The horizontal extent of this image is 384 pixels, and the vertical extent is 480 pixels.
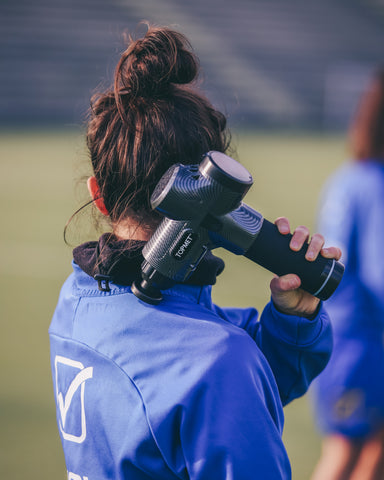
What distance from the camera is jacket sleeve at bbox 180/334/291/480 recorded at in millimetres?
1181

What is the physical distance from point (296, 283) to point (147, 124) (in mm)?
471

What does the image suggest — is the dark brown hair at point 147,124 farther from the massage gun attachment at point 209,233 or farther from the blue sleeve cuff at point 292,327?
the blue sleeve cuff at point 292,327

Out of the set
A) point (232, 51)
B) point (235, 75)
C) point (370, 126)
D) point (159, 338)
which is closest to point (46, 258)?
point (370, 126)

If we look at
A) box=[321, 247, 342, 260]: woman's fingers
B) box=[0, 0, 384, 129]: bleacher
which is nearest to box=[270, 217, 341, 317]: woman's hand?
box=[321, 247, 342, 260]: woman's fingers

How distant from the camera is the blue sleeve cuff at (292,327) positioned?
1.51 metres

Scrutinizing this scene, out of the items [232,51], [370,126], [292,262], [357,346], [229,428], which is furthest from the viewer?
[232,51]

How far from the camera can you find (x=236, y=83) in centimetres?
2089

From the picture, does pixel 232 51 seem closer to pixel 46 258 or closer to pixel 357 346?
pixel 46 258

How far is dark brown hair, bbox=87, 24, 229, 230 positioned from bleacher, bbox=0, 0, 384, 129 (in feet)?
59.9

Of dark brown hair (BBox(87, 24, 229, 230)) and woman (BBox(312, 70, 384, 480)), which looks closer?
dark brown hair (BBox(87, 24, 229, 230))

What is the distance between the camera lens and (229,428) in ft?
3.88

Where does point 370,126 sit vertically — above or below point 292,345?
above

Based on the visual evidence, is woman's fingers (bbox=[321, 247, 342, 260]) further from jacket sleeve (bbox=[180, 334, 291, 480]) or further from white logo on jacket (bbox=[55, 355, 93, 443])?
white logo on jacket (bbox=[55, 355, 93, 443])

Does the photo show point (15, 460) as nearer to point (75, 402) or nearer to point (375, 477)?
point (375, 477)
